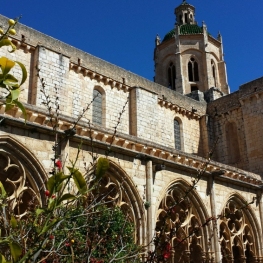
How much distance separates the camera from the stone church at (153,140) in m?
7.64

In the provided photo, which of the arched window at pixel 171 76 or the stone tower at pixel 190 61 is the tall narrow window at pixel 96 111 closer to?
the stone tower at pixel 190 61

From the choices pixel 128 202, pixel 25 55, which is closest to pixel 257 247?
pixel 128 202

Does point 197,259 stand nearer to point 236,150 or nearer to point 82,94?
point 82,94

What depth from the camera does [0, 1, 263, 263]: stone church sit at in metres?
7.64

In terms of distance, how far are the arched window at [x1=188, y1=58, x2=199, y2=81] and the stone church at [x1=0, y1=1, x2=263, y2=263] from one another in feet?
Result: 0.67

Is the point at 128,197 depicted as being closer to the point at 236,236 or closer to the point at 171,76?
the point at 236,236

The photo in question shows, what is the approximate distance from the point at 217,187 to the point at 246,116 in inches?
313

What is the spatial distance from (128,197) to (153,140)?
746 cm

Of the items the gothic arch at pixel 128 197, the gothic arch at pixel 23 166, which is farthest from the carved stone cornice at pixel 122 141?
the gothic arch at pixel 128 197

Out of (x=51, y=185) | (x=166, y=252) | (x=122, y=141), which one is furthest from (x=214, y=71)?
(x=51, y=185)

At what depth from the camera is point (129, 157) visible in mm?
9062

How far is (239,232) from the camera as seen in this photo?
11562 mm

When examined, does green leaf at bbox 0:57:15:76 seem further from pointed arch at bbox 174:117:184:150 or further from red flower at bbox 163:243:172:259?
pointed arch at bbox 174:117:184:150

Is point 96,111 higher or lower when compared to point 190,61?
lower
